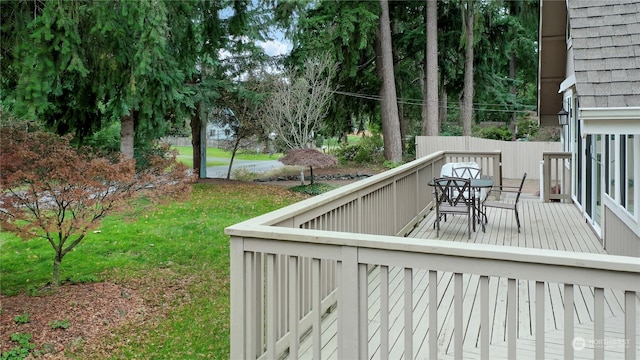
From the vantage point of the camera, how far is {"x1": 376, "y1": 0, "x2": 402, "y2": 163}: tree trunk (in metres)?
18.1

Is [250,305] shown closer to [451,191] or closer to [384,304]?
[384,304]

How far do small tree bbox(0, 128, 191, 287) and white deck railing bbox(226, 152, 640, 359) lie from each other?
288 centimetres

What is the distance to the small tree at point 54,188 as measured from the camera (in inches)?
188

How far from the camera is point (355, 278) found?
2.34 meters

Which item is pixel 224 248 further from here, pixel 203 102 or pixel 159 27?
pixel 203 102

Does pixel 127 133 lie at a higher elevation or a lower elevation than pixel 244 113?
lower

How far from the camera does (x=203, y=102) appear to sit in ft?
48.9

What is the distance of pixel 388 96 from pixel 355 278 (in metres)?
16.5

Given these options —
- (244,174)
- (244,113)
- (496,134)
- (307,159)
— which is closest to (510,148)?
(496,134)

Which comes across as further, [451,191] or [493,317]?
[451,191]

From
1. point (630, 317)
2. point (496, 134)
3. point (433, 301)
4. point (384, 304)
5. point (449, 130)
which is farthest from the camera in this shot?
point (449, 130)

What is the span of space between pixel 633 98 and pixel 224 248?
5.63m

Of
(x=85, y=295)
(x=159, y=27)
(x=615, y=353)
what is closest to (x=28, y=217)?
(x=85, y=295)

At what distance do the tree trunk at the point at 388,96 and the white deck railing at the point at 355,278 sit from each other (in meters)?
15.0
